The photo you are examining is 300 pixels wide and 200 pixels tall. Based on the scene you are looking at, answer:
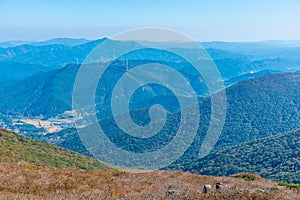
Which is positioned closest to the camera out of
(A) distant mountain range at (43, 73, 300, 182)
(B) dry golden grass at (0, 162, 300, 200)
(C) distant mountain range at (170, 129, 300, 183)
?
(B) dry golden grass at (0, 162, 300, 200)

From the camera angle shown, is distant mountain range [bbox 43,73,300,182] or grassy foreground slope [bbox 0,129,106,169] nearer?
grassy foreground slope [bbox 0,129,106,169]

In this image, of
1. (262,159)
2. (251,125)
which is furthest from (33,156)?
(251,125)

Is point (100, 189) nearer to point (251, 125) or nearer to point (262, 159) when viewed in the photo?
point (262, 159)

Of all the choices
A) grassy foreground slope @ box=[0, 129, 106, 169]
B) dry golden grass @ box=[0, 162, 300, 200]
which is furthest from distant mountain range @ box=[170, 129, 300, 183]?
dry golden grass @ box=[0, 162, 300, 200]

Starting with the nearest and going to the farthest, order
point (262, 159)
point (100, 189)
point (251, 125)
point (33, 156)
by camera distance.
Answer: point (100, 189), point (33, 156), point (262, 159), point (251, 125)

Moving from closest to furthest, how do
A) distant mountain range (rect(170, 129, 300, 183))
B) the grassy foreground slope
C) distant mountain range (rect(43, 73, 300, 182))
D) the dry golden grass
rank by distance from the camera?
the dry golden grass, the grassy foreground slope, distant mountain range (rect(170, 129, 300, 183)), distant mountain range (rect(43, 73, 300, 182))

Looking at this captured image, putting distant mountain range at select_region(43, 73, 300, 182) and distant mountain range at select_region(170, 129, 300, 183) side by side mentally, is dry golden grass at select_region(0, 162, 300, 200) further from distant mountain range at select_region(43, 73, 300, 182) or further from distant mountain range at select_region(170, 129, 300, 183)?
distant mountain range at select_region(43, 73, 300, 182)

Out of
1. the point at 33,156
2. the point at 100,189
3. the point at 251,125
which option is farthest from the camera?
the point at 251,125

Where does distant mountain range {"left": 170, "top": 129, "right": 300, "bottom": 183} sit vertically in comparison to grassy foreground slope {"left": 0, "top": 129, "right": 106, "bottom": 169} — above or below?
below

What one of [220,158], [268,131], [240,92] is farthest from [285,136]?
[240,92]

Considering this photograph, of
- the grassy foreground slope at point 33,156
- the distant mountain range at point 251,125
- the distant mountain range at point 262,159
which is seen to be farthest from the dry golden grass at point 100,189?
the distant mountain range at point 251,125

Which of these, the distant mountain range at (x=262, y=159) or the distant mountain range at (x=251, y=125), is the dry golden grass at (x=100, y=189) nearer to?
the distant mountain range at (x=262, y=159)

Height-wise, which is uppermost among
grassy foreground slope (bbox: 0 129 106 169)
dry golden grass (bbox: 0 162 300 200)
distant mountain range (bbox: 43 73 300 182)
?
dry golden grass (bbox: 0 162 300 200)
